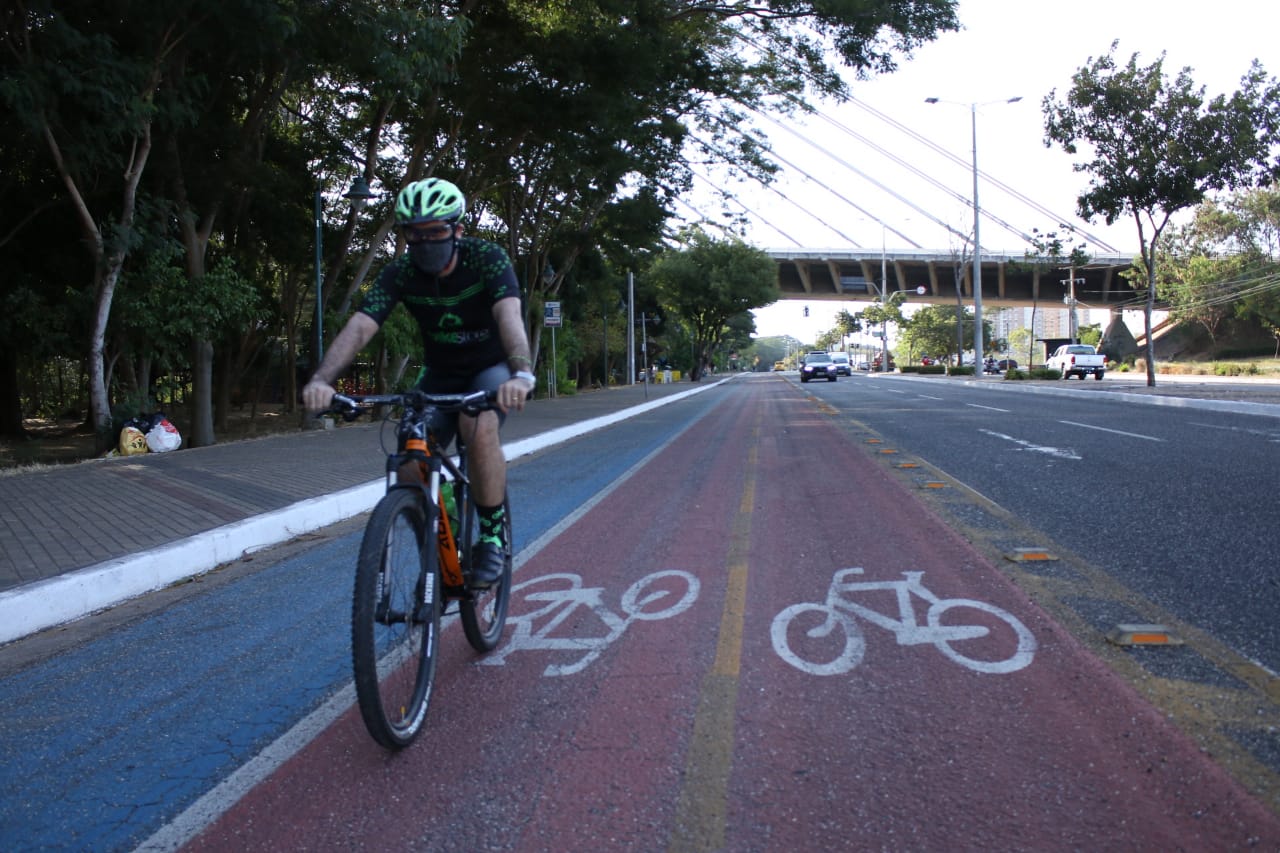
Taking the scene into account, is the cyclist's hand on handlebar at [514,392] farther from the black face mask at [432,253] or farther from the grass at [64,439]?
the grass at [64,439]

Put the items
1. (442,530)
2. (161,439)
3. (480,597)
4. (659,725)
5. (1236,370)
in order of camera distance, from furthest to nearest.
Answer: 1. (1236,370)
2. (161,439)
3. (480,597)
4. (442,530)
5. (659,725)

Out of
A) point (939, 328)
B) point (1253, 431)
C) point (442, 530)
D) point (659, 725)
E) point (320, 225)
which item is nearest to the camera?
point (659, 725)

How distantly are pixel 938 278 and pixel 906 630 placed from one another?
66675mm

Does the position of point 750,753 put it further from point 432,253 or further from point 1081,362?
point 1081,362

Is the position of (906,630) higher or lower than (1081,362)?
lower

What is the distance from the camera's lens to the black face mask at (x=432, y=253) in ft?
11.9

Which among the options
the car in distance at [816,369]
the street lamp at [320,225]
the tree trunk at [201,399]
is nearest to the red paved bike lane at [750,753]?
the tree trunk at [201,399]

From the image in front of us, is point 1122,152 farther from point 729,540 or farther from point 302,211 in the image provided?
Result: point 729,540

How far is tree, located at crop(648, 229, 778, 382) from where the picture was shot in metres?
60.0

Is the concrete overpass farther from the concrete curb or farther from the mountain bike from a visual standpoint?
the mountain bike

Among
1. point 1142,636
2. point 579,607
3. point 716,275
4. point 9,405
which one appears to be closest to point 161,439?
point 9,405

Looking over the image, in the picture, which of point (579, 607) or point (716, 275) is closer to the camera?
point (579, 607)

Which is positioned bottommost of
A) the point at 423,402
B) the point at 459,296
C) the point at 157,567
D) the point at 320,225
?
the point at 157,567

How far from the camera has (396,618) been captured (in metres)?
3.16
